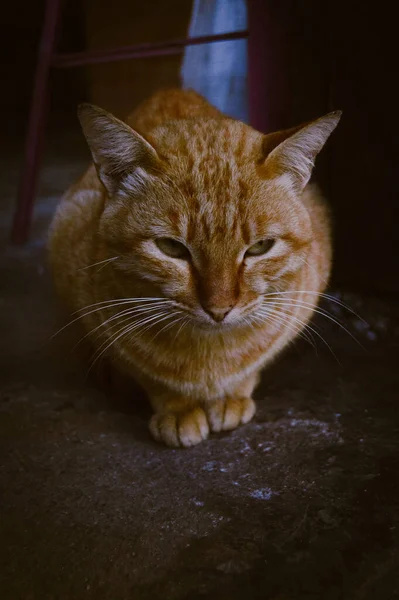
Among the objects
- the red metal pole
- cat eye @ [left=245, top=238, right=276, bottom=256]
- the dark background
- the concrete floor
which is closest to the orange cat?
cat eye @ [left=245, top=238, right=276, bottom=256]

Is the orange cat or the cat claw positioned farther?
the cat claw

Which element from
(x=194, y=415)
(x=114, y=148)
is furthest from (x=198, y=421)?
(x=114, y=148)

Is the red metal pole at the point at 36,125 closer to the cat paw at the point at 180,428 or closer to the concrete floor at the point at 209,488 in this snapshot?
the concrete floor at the point at 209,488

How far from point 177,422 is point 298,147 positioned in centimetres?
70

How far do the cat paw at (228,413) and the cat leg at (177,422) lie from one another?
2 cm

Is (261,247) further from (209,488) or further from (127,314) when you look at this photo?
(209,488)

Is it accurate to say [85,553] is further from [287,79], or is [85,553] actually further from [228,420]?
[287,79]

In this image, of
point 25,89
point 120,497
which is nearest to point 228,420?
point 120,497

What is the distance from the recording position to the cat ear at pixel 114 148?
1.37 m

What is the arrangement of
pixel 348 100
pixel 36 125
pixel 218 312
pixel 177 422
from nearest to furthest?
pixel 218 312
pixel 177 422
pixel 348 100
pixel 36 125

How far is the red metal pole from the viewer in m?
2.70

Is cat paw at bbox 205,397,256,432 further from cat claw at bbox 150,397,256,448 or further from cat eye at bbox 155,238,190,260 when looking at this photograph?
cat eye at bbox 155,238,190,260

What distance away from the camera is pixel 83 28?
3.71 m

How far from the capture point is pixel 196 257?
140 centimetres
